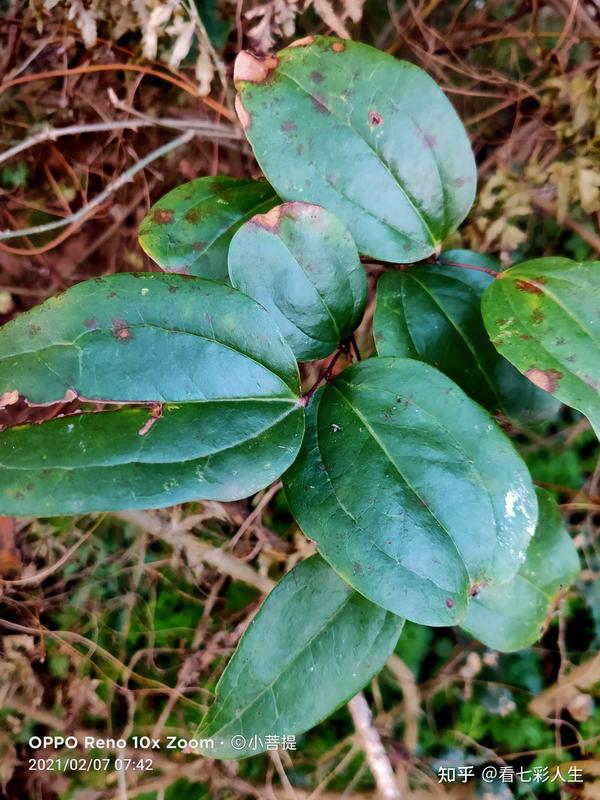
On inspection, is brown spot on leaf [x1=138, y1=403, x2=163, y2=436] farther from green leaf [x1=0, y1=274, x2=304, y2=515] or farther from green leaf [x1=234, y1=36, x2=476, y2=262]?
green leaf [x1=234, y1=36, x2=476, y2=262]

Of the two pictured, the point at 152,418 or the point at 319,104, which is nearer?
the point at 152,418

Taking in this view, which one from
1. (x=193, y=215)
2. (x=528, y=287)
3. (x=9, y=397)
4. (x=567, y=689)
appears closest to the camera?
(x=9, y=397)

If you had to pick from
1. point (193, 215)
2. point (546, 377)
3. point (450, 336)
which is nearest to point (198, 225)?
point (193, 215)

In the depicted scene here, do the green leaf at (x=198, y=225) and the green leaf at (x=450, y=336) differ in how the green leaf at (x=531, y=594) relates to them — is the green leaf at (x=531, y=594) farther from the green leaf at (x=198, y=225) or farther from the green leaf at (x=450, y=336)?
the green leaf at (x=198, y=225)

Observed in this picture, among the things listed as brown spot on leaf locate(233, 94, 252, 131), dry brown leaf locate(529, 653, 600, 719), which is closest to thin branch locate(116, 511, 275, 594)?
dry brown leaf locate(529, 653, 600, 719)

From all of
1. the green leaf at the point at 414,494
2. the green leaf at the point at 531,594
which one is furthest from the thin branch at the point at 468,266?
the green leaf at the point at 531,594

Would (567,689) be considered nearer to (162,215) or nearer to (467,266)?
(467,266)

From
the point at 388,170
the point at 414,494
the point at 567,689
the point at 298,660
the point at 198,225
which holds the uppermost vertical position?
the point at 388,170
